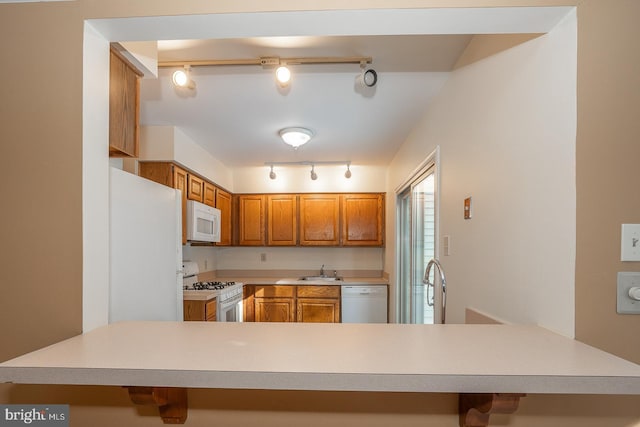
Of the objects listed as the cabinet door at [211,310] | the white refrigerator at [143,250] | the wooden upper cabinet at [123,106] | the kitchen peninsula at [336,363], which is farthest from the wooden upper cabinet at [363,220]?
the kitchen peninsula at [336,363]

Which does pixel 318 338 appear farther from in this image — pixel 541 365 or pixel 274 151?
pixel 274 151

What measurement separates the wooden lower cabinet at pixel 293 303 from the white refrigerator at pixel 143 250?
251 centimetres

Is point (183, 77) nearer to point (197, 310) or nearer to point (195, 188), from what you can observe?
point (195, 188)

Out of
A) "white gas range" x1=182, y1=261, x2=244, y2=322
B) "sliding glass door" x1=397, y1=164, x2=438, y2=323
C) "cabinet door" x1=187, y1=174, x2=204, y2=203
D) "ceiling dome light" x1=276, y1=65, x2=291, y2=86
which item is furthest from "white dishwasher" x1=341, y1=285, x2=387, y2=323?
"ceiling dome light" x1=276, y1=65, x2=291, y2=86

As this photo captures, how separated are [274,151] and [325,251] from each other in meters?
1.71

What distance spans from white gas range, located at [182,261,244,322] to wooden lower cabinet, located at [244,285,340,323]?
1.26ft

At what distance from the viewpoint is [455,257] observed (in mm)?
2021

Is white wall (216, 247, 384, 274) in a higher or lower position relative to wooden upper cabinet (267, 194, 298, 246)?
lower

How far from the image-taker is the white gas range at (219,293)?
3.20m

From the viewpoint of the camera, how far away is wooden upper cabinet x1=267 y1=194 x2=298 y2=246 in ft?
15.7

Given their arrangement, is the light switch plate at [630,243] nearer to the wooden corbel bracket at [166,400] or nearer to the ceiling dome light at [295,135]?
the wooden corbel bracket at [166,400]

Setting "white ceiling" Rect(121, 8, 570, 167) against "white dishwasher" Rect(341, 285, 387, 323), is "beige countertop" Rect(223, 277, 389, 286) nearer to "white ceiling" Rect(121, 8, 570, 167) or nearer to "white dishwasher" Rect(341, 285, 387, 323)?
"white dishwasher" Rect(341, 285, 387, 323)

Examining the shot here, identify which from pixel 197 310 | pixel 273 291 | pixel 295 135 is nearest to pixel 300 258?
pixel 273 291

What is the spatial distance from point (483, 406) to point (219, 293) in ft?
9.01
